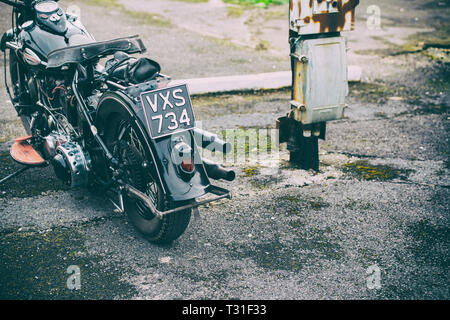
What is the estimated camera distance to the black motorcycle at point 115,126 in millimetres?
3152

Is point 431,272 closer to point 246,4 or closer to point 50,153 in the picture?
point 50,153

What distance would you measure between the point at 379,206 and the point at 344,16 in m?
1.65

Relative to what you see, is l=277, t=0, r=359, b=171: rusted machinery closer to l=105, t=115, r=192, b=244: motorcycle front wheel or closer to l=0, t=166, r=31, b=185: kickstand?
l=105, t=115, r=192, b=244: motorcycle front wheel

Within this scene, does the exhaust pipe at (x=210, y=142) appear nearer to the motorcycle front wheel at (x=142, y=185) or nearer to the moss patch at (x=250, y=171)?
the motorcycle front wheel at (x=142, y=185)

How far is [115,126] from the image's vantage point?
11.7 ft

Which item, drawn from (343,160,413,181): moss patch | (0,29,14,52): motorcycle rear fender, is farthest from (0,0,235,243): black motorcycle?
(343,160,413,181): moss patch

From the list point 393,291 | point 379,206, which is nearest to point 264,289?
point 393,291

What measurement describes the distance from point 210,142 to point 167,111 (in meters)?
0.37

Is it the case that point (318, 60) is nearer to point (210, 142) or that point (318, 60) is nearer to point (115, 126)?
point (210, 142)

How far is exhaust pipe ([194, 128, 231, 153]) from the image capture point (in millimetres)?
3270

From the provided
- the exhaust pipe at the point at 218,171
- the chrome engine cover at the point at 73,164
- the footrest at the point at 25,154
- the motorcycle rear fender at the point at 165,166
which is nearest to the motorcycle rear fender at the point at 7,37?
the footrest at the point at 25,154

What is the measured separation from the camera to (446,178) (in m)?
4.46

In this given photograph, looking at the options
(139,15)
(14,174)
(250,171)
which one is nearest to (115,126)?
(14,174)

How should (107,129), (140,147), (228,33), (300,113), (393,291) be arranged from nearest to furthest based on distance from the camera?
(393,291), (140,147), (107,129), (300,113), (228,33)
